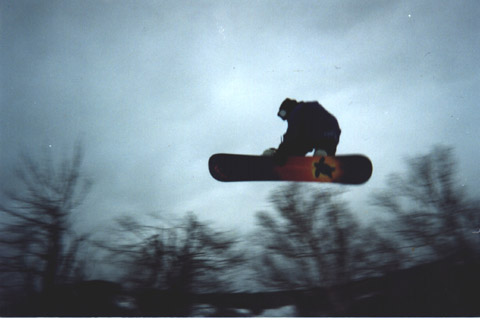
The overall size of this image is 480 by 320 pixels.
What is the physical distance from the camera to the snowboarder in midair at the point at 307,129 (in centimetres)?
310

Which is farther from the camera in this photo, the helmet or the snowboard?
the snowboard

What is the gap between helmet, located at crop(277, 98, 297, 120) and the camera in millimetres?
3287

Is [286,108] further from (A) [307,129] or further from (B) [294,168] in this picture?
(B) [294,168]

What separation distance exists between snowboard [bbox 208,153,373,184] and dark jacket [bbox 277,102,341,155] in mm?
552

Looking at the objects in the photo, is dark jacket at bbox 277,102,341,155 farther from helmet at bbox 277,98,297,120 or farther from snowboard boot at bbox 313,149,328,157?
snowboard boot at bbox 313,149,328,157

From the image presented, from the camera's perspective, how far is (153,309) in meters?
8.20

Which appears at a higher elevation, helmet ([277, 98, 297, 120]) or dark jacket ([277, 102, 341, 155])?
helmet ([277, 98, 297, 120])

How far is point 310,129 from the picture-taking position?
3109 millimetres

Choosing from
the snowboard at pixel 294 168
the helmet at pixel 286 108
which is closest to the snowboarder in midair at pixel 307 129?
the helmet at pixel 286 108

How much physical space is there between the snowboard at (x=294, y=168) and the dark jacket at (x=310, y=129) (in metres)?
0.55

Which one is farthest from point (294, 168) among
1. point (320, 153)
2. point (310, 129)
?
point (310, 129)

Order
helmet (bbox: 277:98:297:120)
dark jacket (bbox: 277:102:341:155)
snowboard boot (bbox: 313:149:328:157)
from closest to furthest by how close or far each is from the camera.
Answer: dark jacket (bbox: 277:102:341:155), helmet (bbox: 277:98:297:120), snowboard boot (bbox: 313:149:328:157)

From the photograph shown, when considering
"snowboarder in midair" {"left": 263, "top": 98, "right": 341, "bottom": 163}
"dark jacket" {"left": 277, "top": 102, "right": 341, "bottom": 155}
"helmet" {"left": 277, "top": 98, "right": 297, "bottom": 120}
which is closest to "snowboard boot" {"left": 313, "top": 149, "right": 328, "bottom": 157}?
"snowboarder in midair" {"left": 263, "top": 98, "right": 341, "bottom": 163}

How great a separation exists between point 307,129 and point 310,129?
33mm
